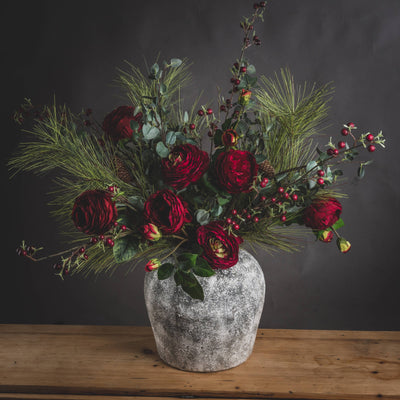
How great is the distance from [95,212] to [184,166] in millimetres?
164

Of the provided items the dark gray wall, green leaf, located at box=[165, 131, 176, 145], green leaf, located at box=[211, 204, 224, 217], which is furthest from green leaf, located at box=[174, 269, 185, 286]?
the dark gray wall

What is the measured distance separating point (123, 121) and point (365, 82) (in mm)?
879

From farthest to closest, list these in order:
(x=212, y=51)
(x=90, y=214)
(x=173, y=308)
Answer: (x=212, y=51) → (x=173, y=308) → (x=90, y=214)

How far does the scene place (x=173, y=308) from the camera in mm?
900

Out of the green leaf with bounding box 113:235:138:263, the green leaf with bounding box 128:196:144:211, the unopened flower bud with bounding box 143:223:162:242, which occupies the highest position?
the green leaf with bounding box 128:196:144:211

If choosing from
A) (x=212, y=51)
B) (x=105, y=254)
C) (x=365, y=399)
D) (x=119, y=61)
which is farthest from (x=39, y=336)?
(x=212, y=51)

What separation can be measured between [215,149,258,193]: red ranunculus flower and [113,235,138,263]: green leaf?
0.64ft

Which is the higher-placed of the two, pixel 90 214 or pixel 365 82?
pixel 365 82

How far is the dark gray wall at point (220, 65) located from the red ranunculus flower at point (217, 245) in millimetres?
710

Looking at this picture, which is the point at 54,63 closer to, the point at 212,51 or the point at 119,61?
the point at 119,61

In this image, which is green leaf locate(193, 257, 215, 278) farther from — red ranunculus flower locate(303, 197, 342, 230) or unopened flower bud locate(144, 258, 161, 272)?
red ranunculus flower locate(303, 197, 342, 230)

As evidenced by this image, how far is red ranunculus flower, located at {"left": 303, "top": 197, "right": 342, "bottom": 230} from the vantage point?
34.5 inches

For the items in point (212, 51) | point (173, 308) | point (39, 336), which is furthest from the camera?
point (212, 51)

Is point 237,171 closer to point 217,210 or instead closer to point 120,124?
point 217,210
